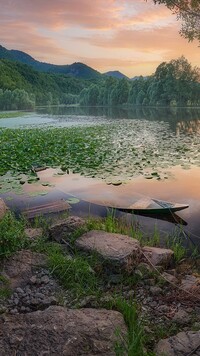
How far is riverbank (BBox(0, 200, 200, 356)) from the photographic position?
11.2 feet

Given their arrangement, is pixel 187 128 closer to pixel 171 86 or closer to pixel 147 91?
pixel 171 86

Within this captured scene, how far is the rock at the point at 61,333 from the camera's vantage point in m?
3.25

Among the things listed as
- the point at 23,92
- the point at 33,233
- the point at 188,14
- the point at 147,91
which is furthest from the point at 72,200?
the point at 23,92

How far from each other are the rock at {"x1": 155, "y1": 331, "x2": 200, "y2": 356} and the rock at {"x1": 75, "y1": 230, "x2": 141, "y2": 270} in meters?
1.71

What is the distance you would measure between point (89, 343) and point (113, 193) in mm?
6565

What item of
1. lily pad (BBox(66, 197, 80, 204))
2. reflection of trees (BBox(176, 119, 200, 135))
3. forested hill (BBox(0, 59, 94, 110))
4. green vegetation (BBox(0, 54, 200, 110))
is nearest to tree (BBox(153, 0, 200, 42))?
reflection of trees (BBox(176, 119, 200, 135))

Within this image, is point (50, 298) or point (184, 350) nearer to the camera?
point (184, 350)

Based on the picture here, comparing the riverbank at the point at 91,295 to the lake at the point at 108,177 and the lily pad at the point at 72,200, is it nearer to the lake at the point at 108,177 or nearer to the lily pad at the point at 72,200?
the lake at the point at 108,177

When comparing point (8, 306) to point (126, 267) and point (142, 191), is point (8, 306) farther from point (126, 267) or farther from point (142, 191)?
point (142, 191)

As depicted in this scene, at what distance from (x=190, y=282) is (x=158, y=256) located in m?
0.78

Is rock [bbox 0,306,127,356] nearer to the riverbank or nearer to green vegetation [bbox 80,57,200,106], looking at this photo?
the riverbank

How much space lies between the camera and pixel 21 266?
5.08 m

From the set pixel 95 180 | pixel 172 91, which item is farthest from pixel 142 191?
pixel 172 91

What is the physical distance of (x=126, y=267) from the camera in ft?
17.1
